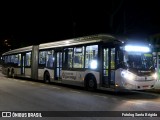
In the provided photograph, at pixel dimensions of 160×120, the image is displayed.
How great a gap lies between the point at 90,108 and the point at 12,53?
75.9 feet

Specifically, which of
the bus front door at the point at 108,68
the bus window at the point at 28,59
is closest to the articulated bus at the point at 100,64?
the bus front door at the point at 108,68

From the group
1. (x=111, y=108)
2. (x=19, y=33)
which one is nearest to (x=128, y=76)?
(x=111, y=108)

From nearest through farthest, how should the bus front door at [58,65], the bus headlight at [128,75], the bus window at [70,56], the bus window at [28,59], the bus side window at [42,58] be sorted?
the bus headlight at [128,75] → the bus window at [70,56] → the bus front door at [58,65] → the bus side window at [42,58] → the bus window at [28,59]

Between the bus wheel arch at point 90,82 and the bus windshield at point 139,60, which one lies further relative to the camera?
the bus wheel arch at point 90,82

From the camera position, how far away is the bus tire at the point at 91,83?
18.6 m

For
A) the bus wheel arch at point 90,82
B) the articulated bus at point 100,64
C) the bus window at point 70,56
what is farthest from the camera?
the bus window at point 70,56

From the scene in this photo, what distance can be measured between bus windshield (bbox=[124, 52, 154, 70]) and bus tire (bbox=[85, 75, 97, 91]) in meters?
2.81

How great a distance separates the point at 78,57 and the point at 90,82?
1922 millimetres

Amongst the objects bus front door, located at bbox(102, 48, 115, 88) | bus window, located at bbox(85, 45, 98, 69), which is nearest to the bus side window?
bus window, located at bbox(85, 45, 98, 69)

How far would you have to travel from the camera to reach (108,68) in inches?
683

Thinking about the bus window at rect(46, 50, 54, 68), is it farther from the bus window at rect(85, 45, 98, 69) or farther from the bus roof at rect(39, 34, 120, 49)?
the bus window at rect(85, 45, 98, 69)

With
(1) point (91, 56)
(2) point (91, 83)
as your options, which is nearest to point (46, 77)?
(2) point (91, 83)

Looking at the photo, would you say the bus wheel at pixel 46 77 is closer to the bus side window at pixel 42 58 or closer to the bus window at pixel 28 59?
the bus side window at pixel 42 58

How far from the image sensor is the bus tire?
60.9ft
